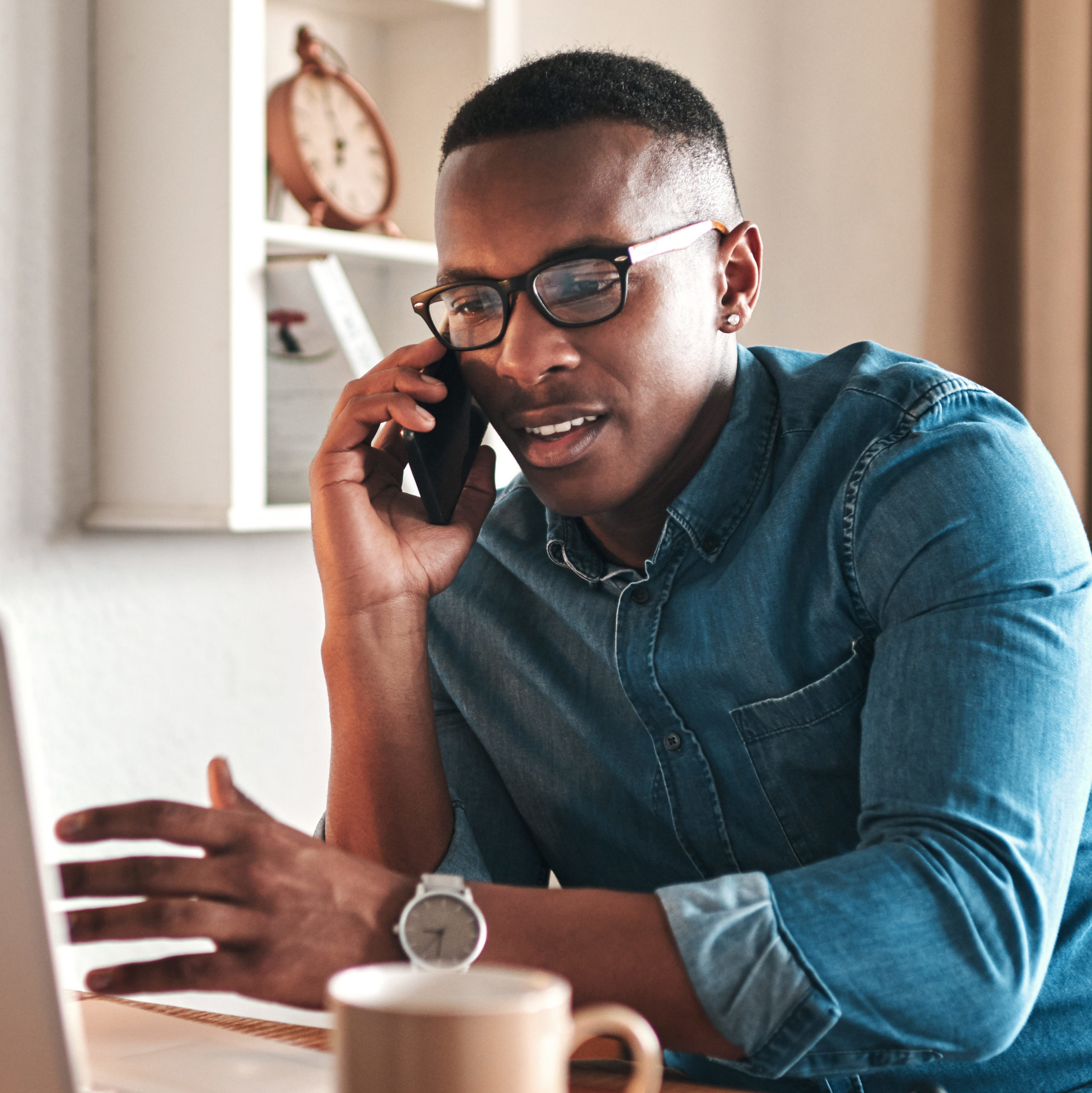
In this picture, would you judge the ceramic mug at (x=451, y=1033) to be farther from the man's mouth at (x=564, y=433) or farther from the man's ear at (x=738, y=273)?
the man's ear at (x=738, y=273)

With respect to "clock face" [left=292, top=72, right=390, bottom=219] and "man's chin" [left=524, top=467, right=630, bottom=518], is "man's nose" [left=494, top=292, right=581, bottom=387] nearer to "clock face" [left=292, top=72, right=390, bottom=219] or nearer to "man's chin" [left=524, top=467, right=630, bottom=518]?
"man's chin" [left=524, top=467, right=630, bottom=518]

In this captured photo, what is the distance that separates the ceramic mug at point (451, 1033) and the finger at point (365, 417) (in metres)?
0.82

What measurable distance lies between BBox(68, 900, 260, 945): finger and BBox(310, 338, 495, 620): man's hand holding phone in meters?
0.51

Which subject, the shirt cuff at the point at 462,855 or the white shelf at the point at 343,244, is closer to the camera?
the shirt cuff at the point at 462,855

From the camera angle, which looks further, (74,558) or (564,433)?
(74,558)

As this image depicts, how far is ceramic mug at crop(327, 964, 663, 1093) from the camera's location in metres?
0.44

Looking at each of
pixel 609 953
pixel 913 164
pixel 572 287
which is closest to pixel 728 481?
pixel 572 287

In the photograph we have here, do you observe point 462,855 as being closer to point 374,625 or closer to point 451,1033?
point 374,625

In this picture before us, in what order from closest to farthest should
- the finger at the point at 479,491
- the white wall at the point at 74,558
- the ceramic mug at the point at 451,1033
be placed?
the ceramic mug at the point at 451,1033
the finger at the point at 479,491
the white wall at the point at 74,558

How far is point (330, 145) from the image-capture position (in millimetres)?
1791

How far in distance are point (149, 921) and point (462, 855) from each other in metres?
0.51

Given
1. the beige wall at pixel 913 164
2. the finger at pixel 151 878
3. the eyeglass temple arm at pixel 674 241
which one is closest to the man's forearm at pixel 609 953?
the finger at pixel 151 878

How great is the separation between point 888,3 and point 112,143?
169cm

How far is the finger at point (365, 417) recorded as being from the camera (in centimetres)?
126
